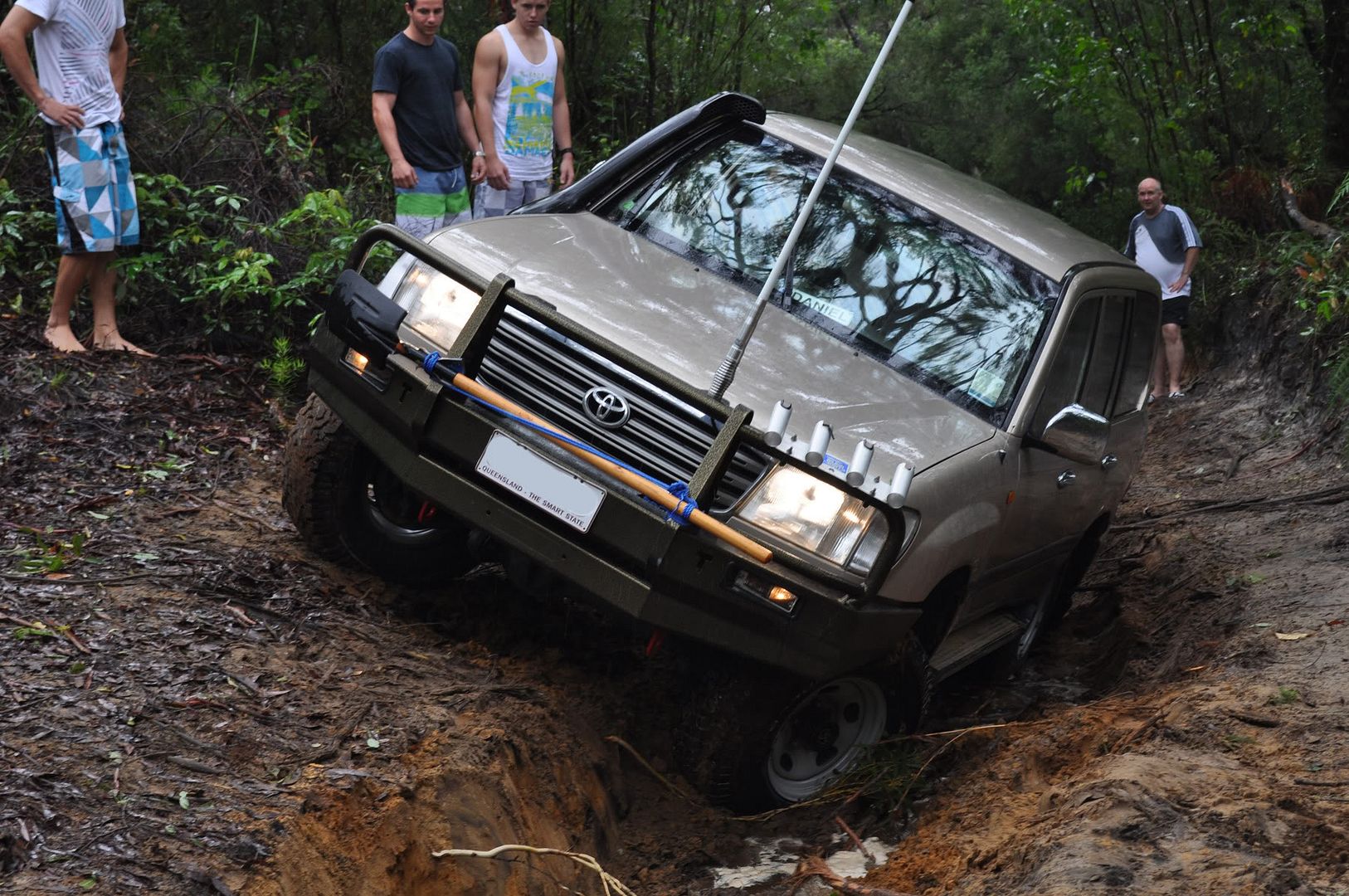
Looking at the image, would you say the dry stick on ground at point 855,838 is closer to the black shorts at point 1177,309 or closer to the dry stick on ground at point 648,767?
the dry stick on ground at point 648,767

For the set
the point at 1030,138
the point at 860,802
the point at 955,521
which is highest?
the point at 1030,138

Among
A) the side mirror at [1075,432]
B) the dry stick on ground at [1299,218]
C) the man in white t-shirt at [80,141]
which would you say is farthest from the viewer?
the dry stick on ground at [1299,218]

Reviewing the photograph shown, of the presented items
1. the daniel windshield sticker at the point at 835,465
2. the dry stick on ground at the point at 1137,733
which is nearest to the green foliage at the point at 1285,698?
the dry stick on ground at the point at 1137,733

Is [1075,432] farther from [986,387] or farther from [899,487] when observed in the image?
[899,487]

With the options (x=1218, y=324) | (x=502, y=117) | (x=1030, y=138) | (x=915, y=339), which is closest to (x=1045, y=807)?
(x=915, y=339)

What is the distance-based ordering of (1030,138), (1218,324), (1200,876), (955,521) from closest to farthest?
(1200,876)
(955,521)
(1218,324)
(1030,138)

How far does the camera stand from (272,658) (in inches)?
164

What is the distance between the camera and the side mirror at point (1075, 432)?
176 inches

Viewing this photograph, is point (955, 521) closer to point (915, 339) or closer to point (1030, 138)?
point (915, 339)

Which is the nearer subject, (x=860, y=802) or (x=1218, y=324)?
(x=860, y=802)

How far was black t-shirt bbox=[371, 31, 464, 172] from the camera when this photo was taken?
22.2 feet

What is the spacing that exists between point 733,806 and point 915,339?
5.45 feet

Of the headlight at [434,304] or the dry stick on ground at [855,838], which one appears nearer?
the dry stick on ground at [855,838]

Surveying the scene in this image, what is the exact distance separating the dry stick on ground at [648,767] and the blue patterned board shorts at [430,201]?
3.29m
